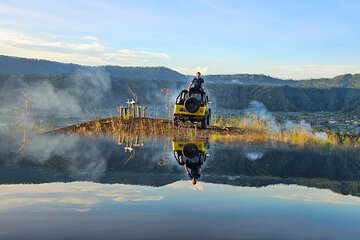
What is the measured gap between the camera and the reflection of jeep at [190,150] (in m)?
16.0

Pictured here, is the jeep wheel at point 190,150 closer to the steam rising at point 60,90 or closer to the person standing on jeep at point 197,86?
the person standing on jeep at point 197,86

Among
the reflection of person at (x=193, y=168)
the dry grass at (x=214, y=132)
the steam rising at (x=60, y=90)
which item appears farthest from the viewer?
the steam rising at (x=60, y=90)

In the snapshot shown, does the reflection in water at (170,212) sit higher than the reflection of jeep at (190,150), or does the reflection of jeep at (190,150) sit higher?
the reflection in water at (170,212)

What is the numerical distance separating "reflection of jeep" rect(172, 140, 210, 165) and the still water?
0.05 m

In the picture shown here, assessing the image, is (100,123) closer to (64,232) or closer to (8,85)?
(64,232)

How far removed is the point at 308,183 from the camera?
1255cm

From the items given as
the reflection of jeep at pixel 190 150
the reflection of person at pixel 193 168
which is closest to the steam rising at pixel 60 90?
the reflection of jeep at pixel 190 150

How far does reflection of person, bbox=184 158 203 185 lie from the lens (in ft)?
41.2

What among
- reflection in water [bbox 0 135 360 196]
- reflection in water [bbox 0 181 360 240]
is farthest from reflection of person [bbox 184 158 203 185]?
reflection in water [bbox 0 181 360 240]

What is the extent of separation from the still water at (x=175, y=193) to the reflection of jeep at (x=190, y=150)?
0.05 m

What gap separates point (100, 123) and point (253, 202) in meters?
18.0

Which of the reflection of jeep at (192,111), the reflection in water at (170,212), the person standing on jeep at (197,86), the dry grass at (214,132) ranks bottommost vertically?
the dry grass at (214,132)

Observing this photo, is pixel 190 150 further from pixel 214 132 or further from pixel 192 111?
pixel 192 111

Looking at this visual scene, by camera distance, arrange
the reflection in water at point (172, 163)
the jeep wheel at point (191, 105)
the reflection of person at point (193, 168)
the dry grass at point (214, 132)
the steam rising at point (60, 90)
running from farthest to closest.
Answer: the steam rising at point (60, 90)
the jeep wheel at point (191, 105)
the dry grass at point (214, 132)
the reflection of person at point (193, 168)
the reflection in water at point (172, 163)
